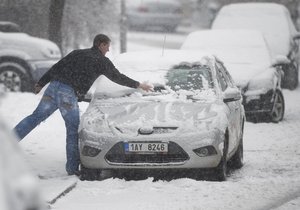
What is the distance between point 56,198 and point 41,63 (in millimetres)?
9834

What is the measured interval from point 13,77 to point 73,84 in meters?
8.22

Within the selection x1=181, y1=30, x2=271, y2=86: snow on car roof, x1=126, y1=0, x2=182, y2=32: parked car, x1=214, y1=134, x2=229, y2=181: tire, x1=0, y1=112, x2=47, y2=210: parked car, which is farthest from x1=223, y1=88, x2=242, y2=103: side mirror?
x1=126, y1=0, x2=182, y2=32: parked car

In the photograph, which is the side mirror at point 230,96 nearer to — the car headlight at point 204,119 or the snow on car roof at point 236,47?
the car headlight at point 204,119

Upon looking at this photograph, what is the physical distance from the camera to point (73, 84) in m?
8.72

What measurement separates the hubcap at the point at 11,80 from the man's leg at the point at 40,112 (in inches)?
311

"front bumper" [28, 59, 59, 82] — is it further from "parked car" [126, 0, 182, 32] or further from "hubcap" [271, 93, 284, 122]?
"parked car" [126, 0, 182, 32]

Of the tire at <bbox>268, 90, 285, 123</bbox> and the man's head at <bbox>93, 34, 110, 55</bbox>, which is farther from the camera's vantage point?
the tire at <bbox>268, 90, 285, 123</bbox>

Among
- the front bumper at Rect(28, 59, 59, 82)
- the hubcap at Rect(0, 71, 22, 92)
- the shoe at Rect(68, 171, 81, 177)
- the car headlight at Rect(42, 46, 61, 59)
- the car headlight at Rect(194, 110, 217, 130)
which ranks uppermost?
the car headlight at Rect(194, 110, 217, 130)

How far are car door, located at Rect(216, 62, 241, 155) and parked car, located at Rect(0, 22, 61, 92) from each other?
24.9ft

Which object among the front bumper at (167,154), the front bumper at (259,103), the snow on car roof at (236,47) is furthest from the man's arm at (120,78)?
the snow on car roof at (236,47)

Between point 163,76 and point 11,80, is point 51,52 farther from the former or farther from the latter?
point 163,76

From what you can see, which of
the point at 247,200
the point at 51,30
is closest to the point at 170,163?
the point at 247,200

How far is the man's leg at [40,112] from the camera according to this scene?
8750 millimetres

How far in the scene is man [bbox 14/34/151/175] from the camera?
339 inches
